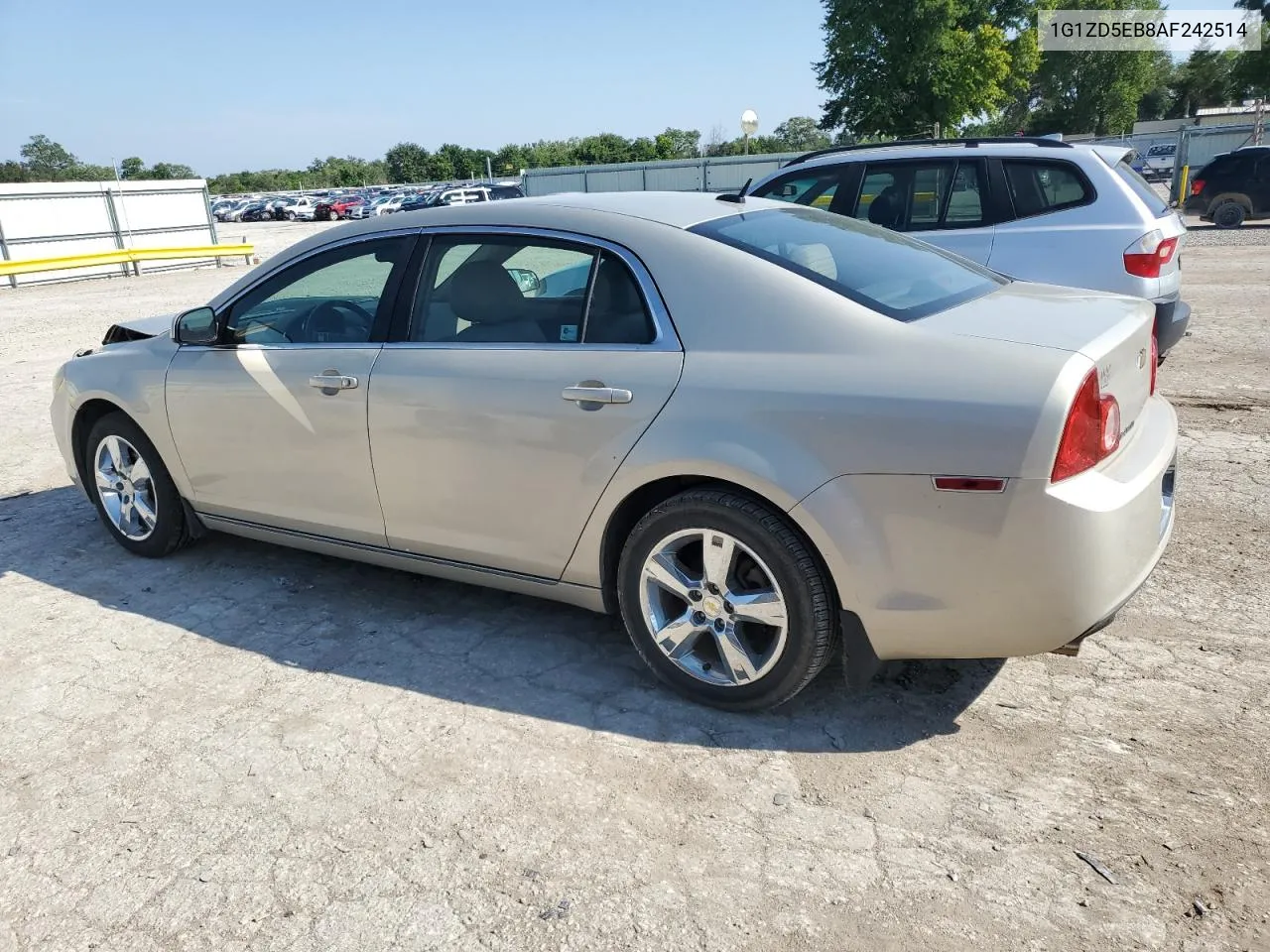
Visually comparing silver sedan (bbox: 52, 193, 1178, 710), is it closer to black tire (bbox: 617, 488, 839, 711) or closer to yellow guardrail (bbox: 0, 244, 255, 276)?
black tire (bbox: 617, 488, 839, 711)

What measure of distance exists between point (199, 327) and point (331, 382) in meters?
0.94

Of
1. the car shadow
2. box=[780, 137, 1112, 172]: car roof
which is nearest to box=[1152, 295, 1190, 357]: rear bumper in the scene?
box=[780, 137, 1112, 172]: car roof

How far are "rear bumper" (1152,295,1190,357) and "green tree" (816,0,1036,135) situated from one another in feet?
134

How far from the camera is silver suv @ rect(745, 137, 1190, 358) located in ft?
20.6

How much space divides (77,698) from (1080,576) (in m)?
3.44

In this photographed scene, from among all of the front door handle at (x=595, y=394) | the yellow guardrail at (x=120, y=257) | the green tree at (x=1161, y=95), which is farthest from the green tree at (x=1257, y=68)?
the front door handle at (x=595, y=394)

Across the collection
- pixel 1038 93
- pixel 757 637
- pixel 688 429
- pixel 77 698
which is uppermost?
pixel 1038 93

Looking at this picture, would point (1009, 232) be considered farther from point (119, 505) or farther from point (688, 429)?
point (119, 505)

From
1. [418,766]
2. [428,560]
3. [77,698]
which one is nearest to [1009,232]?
[428,560]

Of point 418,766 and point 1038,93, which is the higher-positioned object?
point 1038,93

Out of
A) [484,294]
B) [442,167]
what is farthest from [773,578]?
[442,167]

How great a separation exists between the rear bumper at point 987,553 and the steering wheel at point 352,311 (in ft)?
6.53

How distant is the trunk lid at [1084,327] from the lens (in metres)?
2.70

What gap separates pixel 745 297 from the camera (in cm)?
299
